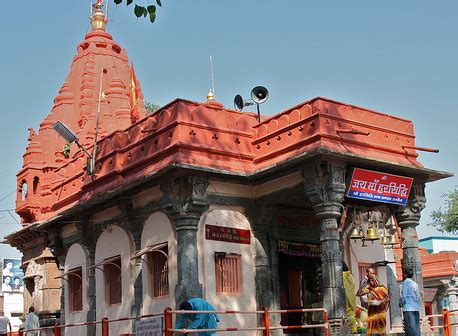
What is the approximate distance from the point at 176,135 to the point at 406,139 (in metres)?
5.48

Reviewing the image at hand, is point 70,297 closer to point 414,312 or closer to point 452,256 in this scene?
point 414,312

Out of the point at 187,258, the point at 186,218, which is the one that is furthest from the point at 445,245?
the point at 187,258

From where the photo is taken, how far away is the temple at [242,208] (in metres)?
15.2

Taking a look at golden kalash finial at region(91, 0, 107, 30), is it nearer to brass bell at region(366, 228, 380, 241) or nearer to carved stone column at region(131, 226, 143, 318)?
carved stone column at region(131, 226, 143, 318)

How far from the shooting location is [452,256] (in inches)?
1124

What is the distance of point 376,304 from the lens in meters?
13.0

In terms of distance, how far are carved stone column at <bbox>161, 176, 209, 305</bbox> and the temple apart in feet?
0.08

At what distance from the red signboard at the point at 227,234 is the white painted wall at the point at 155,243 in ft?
2.63

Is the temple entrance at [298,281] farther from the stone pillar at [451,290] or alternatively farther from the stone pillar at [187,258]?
the stone pillar at [451,290]

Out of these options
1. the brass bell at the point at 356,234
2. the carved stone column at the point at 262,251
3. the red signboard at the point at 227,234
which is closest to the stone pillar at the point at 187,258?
the red signboard at the point at 227,234

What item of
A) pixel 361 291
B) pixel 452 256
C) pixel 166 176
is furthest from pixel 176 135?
pixel 452 256

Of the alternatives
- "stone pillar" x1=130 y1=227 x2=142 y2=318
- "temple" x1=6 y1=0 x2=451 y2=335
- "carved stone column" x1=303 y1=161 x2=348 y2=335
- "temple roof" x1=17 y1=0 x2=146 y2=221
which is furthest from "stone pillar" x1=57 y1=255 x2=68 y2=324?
"carved stone column" x1=303 y1=161 x2=348 y2=335

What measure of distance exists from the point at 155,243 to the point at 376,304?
5.52 m

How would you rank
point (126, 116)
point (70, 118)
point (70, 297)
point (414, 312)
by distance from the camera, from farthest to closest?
1. point (70, 118)
2. point (126, 116)
3. point (70, 297)
4. point (414, 312)
